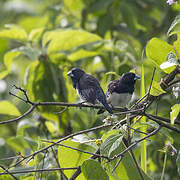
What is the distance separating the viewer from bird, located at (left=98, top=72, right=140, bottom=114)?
2.50 meters

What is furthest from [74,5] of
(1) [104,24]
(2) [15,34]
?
(2) [15,34]

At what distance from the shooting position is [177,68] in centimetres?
167

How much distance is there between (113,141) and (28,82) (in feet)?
4.66

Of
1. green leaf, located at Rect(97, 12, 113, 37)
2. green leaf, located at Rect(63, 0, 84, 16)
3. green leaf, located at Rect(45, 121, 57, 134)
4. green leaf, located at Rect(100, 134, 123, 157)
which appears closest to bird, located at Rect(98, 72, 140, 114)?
green leaf, located at Rect(45, 121, 57, 134)

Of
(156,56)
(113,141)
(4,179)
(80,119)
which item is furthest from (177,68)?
(80,119)

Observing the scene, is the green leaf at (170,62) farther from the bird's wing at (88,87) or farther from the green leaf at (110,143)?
the bird's wing at (88,87)

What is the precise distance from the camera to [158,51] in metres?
1.70

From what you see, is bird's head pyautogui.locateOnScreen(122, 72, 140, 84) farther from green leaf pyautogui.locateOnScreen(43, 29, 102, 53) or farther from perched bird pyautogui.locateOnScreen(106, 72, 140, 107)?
green leaf pyautogui.locateOnScreen(43, 29, 102, 53)

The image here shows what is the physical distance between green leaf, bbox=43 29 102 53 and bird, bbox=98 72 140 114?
39 cm

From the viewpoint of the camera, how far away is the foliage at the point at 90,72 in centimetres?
171

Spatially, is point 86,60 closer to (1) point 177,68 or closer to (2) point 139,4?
(2) point 139,4

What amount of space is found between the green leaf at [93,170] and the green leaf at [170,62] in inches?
17.9

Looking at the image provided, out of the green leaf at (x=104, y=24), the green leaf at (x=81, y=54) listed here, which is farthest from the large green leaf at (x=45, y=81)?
the green leaf at (x=104, y=24)

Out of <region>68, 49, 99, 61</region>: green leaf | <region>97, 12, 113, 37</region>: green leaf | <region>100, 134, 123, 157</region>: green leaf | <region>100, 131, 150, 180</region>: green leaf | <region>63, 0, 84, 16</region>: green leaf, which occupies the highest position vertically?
<region>63, 0, 84, 16</region>: green leaf
